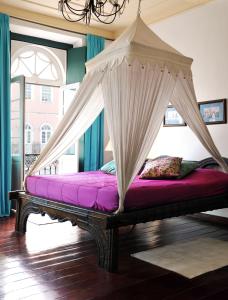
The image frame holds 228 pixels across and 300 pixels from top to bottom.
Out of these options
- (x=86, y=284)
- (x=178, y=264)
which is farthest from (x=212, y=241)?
(x=86, y=284)

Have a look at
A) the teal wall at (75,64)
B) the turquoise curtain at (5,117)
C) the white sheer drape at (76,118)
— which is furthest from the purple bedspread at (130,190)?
the teal wall at (75,64)

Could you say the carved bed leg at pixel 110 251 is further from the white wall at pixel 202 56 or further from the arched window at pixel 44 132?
the arched window at pixel 44 132

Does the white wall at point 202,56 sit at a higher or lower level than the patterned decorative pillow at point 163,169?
higher

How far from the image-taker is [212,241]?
3967 mm

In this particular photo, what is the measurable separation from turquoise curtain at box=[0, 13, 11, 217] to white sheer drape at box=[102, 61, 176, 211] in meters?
2.29

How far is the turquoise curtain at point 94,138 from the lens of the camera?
20.6ft

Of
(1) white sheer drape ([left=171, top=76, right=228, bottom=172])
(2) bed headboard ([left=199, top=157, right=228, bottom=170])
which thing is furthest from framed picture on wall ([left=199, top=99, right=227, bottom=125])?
(1) white sheer drape ([left=171, top=76, right=228, bottom=172])

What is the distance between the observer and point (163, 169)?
175 inches

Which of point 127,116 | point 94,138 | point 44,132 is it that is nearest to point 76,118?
Answer: point 127,116

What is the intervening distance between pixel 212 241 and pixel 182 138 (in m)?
1.96

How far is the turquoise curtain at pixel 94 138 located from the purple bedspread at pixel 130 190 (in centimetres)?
213

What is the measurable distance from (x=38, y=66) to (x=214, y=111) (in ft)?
10.7

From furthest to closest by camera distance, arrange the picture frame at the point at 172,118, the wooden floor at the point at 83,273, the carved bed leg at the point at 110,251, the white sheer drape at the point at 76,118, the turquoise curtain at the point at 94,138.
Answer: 1. the turquoise curtain at the point at 94,138
2. the picture frame at the point at 172,118
3. the white sheer drape at the point at 76,118
4. the carved bed leg at the point at 110,251
5. the wooden floor at the point at 83,273

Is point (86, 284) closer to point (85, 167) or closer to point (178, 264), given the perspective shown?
point (178, 264)
